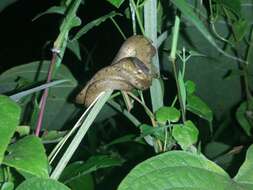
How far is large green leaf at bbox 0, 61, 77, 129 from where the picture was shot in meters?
1.09

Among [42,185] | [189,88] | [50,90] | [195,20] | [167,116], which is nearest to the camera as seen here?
[42,185]

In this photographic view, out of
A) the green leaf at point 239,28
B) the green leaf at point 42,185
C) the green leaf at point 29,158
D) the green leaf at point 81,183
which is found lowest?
the green leaf at point 81,183

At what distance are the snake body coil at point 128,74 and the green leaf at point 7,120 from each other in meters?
0.20

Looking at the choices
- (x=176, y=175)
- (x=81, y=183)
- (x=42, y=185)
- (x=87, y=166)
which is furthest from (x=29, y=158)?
(x=81, y=183)

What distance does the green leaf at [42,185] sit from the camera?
49cm

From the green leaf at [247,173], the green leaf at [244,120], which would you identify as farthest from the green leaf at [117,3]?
the green leaf at [244,120]

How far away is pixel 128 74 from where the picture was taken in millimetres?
713

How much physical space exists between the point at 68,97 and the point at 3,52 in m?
0.79

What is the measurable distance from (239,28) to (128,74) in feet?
1.31

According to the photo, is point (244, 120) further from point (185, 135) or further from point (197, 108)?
point (185, 135)

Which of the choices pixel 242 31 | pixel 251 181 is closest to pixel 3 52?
pixel 242 31

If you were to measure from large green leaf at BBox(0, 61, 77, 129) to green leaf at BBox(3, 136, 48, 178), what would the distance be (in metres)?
0.53

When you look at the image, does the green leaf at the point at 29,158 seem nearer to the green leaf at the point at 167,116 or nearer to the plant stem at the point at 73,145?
the plant stem at the point at 73,145

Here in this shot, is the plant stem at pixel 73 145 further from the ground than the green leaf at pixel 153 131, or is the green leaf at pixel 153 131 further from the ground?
the plant stem at pixel 73 145
